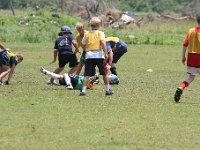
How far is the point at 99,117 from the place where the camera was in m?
11.1

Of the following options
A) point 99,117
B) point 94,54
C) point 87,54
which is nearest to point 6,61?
point 87,54

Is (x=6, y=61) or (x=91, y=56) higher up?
(x=91, y=56)

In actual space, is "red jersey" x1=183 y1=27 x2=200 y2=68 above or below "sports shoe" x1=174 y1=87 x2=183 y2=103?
above

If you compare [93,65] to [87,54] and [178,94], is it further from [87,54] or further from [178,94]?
[178,94]

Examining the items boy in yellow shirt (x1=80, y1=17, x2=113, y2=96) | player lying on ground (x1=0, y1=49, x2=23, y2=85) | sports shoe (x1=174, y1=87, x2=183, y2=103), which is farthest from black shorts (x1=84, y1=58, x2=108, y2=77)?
player lying on ground (x1=0, y1=49, x2=23, y2=85)

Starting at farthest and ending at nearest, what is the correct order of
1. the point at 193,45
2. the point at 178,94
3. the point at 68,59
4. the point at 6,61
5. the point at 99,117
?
the point at 68,59, the point at 6,61, the point at 193,45, the point at 178,94, the point at 99,117

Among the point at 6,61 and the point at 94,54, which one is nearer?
the point at 94,54

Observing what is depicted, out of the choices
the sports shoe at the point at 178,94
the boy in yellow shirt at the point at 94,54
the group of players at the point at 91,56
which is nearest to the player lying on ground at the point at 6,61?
the group of players at the point at 91,56

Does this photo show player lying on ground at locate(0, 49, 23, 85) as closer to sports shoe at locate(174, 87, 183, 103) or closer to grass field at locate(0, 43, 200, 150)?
grass field at locate(0, 43, 200, 150)

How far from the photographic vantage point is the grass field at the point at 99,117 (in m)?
8.95

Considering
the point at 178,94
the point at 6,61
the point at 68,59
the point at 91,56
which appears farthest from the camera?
the point at 68,59

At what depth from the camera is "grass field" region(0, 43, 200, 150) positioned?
895 centimetres

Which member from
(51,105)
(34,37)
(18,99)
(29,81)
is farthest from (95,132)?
(34,37)

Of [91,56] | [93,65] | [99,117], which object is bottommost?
[93,65]
